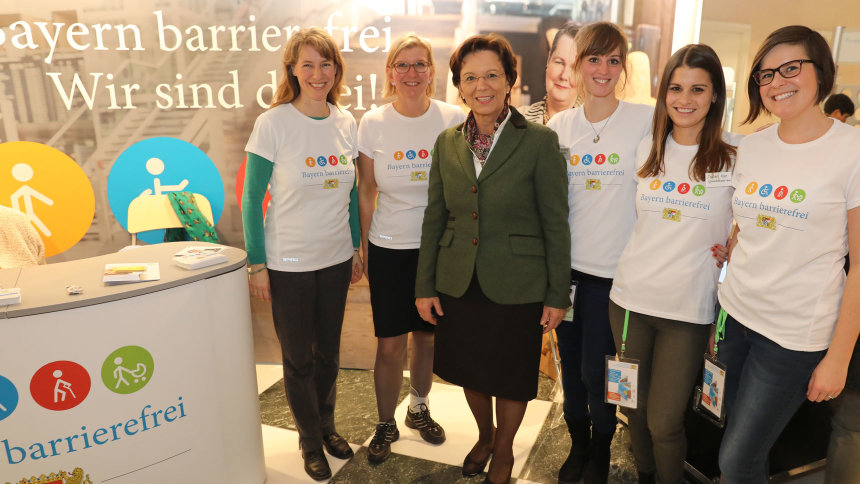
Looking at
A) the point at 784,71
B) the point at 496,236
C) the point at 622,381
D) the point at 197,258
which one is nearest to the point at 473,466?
the point at 622,381

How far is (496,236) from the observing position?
6.35ft

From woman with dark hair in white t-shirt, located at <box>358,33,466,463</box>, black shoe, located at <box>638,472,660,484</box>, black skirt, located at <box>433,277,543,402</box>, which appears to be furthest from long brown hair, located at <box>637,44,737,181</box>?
black shoe, located at <box>638,472,660,484</box>

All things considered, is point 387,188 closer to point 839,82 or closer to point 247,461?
point 247,461

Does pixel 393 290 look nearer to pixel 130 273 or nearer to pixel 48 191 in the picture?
pixel 130 273

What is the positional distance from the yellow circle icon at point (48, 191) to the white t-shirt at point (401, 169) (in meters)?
2.05

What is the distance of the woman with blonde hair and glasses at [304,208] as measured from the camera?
7.08ft

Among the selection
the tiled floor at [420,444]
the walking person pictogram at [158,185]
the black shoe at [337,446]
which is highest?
the walking person pictogram at [158,185]

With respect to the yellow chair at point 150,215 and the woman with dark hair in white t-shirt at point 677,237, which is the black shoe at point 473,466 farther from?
the yellow chair at point 150,215

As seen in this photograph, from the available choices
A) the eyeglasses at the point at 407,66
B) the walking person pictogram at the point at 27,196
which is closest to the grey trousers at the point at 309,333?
the eyeglasses at the point at 407,66

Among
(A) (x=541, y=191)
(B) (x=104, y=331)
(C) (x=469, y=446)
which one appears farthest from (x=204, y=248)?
(C) (x=469, y=446)

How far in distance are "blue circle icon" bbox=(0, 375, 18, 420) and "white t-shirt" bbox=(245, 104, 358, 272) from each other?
90 centimetres

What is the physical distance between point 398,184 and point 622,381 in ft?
3.65

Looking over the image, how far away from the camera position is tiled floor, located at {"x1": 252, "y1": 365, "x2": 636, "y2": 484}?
2.40 m

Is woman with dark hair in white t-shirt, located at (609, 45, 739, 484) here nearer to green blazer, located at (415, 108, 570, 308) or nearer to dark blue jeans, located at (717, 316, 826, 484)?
dark blue jeans, located at (717, 316, 826, 484)
